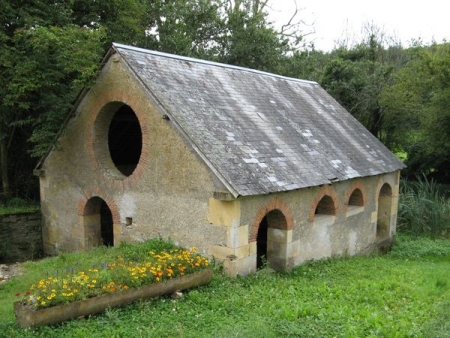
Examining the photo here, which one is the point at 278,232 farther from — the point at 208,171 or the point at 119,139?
the point at 119,139

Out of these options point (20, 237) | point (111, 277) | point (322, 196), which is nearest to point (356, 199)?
point (322, 196)

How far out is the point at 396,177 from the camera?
1589 cm

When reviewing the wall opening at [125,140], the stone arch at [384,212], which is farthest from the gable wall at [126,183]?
the stone arch at [384,212]

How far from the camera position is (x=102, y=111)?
1105cm

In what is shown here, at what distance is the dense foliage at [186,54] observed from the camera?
10328 mm

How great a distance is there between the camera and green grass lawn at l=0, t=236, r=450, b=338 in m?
6.48

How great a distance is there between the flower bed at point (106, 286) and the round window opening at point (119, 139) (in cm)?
355

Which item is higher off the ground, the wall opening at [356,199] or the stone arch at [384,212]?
the wall opening at [356,199]

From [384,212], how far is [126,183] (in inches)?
386

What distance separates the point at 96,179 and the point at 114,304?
4.91 meters

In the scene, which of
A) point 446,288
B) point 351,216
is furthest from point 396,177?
point 446,288

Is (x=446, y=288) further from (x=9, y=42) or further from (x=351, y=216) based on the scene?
(x=9, y=42)

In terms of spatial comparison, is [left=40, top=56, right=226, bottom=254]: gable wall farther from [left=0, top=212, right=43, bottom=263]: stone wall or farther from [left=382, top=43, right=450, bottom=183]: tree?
[left=382, top=43, right=450, bottom=183]: tree

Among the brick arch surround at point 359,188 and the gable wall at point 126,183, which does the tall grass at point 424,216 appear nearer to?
the brick arch surround at point 359,188
